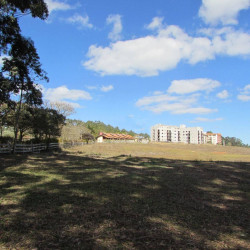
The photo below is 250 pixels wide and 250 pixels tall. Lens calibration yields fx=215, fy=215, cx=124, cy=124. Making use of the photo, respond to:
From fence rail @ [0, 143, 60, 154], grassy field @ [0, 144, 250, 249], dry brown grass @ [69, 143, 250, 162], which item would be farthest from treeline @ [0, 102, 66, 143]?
grassy field @ [0, 144, 250, 249]

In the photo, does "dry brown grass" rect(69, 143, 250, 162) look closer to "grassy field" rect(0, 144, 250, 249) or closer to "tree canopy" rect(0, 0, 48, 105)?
"tree canopy" rect(0, 0, 48, 105)

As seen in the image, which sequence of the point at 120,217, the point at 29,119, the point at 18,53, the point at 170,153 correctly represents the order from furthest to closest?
the point at 170,153 → the point at 29,119 → the point at 18,53 → the point at 120,217

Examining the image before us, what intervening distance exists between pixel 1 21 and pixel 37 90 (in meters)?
9.83

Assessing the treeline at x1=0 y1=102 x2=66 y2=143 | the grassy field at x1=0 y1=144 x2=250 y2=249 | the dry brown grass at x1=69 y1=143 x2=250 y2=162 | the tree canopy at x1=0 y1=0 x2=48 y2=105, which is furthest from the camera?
the dry brown grass at x1=69 y1=143 x2=250 y2=162

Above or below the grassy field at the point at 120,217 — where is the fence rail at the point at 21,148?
above

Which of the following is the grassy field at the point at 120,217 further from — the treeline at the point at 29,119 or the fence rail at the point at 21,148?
the treeline at the point at 29,119

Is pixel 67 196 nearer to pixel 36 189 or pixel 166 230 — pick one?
pixel 36 189

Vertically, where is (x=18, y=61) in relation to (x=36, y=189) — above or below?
above

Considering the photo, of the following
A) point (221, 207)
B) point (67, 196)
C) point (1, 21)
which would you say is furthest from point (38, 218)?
point (1, 21)

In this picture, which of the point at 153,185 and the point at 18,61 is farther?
the point at 18,61

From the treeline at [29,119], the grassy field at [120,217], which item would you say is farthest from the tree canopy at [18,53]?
the grassy field at [120,217]

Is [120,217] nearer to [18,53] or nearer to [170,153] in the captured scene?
[18,53]

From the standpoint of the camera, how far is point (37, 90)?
80.5 ft

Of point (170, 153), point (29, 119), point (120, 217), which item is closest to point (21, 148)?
point (29, 119)
